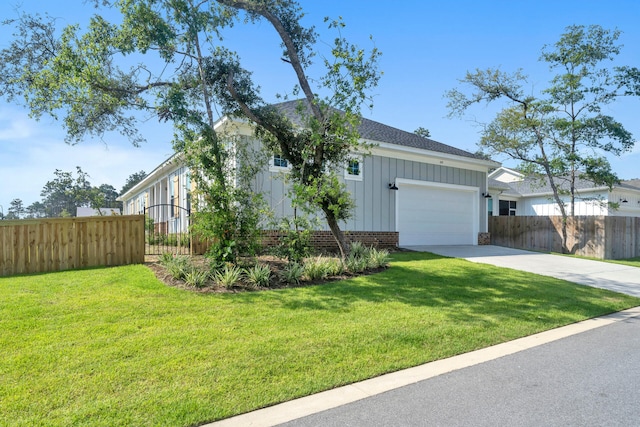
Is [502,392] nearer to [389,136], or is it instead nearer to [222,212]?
[222,212]

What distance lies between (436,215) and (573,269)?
5514 mm

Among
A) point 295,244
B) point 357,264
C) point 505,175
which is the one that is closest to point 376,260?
point 357,264

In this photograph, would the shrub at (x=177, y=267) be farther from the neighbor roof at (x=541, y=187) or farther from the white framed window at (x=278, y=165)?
the neighbor roof at (x=541, y=187)

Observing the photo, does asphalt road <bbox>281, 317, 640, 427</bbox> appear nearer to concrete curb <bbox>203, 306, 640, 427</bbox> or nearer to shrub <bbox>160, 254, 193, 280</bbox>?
concrete curb <bbox>203, 306, 640, 427</bbox>

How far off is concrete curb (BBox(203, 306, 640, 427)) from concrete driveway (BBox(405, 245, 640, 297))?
439 centimetres

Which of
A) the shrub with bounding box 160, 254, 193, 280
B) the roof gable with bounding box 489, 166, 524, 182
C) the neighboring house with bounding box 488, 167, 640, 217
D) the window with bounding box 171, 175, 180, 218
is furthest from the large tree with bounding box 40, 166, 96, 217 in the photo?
the roof gable with bounding box 489, 166, 524, 182

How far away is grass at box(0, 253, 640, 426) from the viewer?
2.82 meters

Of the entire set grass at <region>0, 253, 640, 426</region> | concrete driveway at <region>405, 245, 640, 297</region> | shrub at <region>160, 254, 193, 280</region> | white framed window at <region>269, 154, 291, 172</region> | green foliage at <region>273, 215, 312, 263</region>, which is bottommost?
concrete driveway at <region>405, 245, 640, 297</region>

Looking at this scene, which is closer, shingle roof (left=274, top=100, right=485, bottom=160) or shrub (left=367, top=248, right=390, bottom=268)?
shrub (left=367, top=248, right=390, bottom=268)

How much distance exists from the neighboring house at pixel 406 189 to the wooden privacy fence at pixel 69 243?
11.0 ft

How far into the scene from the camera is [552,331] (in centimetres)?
493

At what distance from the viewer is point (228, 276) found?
632cm

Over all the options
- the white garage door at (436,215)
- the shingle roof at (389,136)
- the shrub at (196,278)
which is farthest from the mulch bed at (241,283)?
the white garage door at (436,215)

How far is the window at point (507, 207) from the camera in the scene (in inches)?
952
